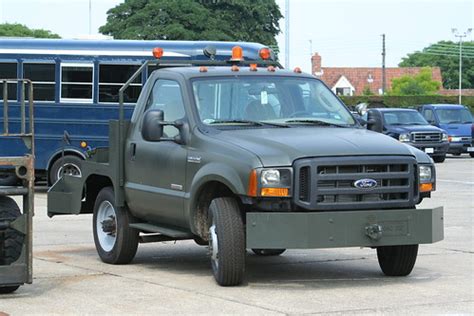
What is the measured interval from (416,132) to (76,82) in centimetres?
1380

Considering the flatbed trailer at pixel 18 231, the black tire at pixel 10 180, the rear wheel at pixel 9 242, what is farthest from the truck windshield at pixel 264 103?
the rear wheel at pixel 9 242

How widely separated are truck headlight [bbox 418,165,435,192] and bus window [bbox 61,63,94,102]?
1358cm

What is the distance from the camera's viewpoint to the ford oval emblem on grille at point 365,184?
32.4ft

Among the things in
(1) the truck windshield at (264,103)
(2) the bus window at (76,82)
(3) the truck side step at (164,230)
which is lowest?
(3) the truck side step at (164,230)

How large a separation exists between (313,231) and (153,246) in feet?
14.9

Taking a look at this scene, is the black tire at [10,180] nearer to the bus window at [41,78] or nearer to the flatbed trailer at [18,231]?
the flatbed trailer at [18,231]

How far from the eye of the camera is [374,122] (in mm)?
11828

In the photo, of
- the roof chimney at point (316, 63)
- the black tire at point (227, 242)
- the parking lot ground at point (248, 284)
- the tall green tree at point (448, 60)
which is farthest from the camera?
the tall green tree at point (448, 60)

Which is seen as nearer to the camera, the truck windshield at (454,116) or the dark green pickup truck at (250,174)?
the dark green pickup truck at (250,174)

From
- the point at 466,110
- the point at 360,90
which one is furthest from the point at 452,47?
the point at 466,110

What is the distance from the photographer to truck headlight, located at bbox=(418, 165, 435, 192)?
10.4 meters

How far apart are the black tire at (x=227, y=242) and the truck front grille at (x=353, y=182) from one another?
604mm

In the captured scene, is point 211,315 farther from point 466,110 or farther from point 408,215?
point 466,110

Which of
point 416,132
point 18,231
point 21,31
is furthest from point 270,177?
point 21,31
